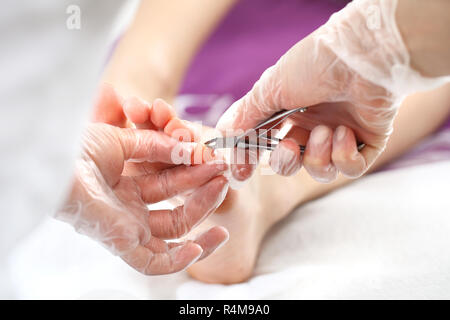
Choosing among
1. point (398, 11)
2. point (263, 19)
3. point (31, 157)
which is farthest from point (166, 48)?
point (31, 157)

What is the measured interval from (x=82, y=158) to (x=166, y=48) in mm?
590

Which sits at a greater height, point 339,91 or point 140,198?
point 339,91

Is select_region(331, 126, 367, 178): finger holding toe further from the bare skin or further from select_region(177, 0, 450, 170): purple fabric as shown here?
select_region(177, 0, 450, 170): purple fabric

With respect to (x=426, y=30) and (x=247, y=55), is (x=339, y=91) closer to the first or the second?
(x=426, y=30)

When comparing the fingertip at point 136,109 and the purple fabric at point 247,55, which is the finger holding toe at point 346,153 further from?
the purple fabric at point 247,55

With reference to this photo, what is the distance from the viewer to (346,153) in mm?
673

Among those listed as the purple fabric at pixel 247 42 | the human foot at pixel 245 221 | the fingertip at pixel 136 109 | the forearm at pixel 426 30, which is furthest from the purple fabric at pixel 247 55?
the forearm at pixel 426 30

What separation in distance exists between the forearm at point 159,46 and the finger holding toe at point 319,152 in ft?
1.72

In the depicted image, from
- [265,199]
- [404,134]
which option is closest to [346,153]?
[265,199]

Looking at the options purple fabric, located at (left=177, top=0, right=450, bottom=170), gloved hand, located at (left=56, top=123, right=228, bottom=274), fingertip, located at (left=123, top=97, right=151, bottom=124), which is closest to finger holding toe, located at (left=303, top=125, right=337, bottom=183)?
gloved hand, located at (left=56, top=123, right=228, bottom=274)

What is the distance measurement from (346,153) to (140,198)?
1.06ft

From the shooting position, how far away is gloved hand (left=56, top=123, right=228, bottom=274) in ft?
2.04

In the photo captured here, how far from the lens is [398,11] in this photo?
0.57 meters

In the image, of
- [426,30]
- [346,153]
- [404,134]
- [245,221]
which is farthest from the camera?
[404,134]
